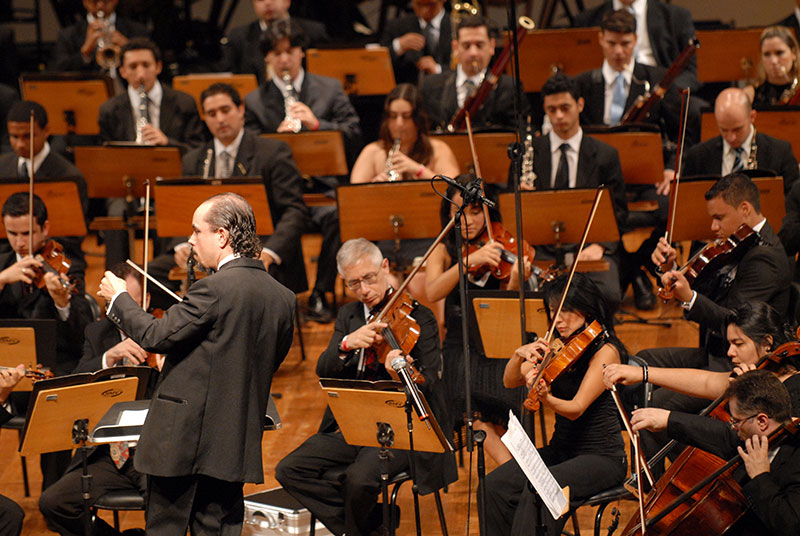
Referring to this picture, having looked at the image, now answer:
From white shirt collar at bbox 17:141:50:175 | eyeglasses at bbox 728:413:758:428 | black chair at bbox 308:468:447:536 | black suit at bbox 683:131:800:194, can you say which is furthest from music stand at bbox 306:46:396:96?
eyeglasses at bbox 728:413:758:428

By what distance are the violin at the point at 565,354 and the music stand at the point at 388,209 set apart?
60.9 inches

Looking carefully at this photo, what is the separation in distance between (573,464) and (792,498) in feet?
2.50

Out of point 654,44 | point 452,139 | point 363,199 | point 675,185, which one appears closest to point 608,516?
point 675,185

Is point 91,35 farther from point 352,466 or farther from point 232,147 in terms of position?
point 352,466

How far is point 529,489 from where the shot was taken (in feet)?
11.3

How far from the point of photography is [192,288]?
309 centimetres

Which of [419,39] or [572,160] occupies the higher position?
[419,39]

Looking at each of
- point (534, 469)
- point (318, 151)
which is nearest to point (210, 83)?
point (318, 151)

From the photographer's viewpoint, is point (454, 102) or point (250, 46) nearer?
point (454, 102)

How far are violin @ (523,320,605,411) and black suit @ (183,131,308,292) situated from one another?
2083 mm

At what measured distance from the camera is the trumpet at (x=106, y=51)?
23.8 ft

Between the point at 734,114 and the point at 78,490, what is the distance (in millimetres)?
3567

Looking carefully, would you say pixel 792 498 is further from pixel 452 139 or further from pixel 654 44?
pixel 654 44

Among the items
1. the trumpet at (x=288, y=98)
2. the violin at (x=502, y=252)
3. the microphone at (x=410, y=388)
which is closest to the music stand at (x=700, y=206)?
the violin at (x=502, y=252)
